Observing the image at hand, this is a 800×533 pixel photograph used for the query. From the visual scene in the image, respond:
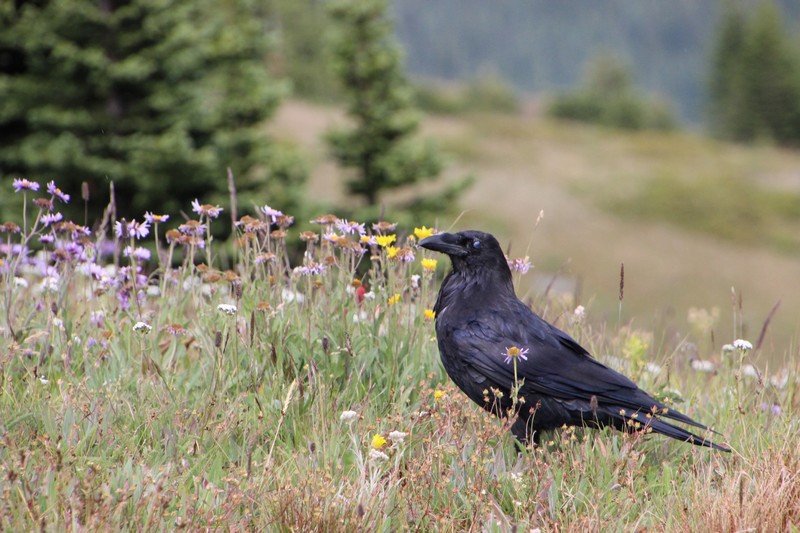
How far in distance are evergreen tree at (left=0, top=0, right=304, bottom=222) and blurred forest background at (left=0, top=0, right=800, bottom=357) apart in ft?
0.14

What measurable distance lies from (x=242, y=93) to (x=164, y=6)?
496cm

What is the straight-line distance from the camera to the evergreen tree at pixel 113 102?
14320mm

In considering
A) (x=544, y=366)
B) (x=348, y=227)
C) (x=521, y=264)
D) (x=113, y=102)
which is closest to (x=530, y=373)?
(x=544, y=366)

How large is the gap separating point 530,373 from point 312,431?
100cm

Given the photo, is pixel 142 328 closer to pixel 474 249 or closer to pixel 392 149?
pixel 474 249

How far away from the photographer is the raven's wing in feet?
12.0

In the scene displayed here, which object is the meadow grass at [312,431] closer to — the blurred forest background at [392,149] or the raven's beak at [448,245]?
the raven's beak at [448,245]

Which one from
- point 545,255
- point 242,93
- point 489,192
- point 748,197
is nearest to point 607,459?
point 242,93

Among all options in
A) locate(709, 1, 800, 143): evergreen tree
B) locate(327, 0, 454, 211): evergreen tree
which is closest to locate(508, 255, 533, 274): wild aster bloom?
locate(327, 0, 454, 211): evergreen tree

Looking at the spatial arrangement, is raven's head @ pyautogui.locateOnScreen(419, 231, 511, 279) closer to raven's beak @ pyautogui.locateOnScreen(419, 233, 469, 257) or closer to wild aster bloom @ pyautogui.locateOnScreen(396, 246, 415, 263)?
raven's beak @ pyautogui.locateOnScreen(419, 233, 469, 257)

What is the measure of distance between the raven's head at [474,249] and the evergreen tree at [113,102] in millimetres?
10750

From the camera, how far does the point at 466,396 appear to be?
13.4ft

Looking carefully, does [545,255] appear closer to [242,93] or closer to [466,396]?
[242,93]

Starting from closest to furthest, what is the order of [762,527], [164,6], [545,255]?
1. [762,527]
2. [164,6]
3. [545,255]
